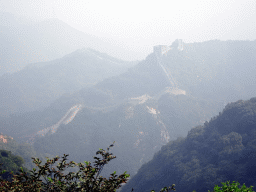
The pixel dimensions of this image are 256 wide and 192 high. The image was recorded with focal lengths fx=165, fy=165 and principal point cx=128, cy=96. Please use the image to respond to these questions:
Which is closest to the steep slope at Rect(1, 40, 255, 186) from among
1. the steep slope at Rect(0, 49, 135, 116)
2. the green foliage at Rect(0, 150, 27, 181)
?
the green foliage at Rect(0, 150, 27, 181)

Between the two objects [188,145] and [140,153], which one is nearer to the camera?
[188,145]

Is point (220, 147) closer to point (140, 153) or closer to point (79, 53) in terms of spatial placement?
point (140, 153)

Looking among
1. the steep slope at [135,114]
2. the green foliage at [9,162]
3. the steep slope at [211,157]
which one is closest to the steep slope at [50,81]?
the steep slope at [135,114]

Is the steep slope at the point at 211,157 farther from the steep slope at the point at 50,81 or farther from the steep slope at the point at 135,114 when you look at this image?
the steep slope at the point at 50,81

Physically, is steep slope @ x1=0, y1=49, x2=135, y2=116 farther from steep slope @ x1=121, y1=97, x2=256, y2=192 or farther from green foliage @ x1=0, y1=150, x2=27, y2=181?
steep slope @ x1=121, y1=97, x2=256, y2=192

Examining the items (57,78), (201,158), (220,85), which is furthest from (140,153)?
(57,78)

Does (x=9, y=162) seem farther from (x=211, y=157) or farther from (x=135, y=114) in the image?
(x=135, y=114)
